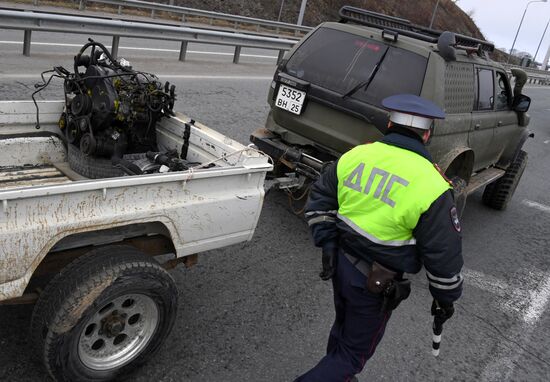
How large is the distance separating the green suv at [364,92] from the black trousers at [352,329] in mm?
2100

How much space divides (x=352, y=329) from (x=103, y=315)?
133cm

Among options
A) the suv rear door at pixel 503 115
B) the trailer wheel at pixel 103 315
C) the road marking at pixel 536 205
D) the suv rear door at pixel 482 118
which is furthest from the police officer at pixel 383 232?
the road marking at pixel 536 205

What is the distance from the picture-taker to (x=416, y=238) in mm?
2611

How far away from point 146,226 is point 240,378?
3.51 ft

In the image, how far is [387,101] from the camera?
9.20 ft

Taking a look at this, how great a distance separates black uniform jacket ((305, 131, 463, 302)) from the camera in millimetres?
2529

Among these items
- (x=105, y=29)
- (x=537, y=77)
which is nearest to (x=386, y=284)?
(x=105, y=29)

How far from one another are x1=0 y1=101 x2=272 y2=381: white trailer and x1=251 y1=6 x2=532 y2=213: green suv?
1.60 m

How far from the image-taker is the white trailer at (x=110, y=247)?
8.02 feet

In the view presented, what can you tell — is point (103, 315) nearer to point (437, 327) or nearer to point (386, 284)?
point (386, 284)

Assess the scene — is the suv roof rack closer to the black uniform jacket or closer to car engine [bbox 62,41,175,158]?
car engine [bbox 62,41,175,158]

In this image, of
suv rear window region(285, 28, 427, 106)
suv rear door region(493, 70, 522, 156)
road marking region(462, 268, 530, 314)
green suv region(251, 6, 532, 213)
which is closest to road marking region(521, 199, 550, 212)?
suv rear door region(493, 70, 522, 156)

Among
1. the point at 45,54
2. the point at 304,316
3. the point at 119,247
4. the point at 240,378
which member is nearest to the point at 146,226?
the point at 119,247

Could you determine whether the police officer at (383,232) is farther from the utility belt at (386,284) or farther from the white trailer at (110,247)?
the white trailer at (110,247)
